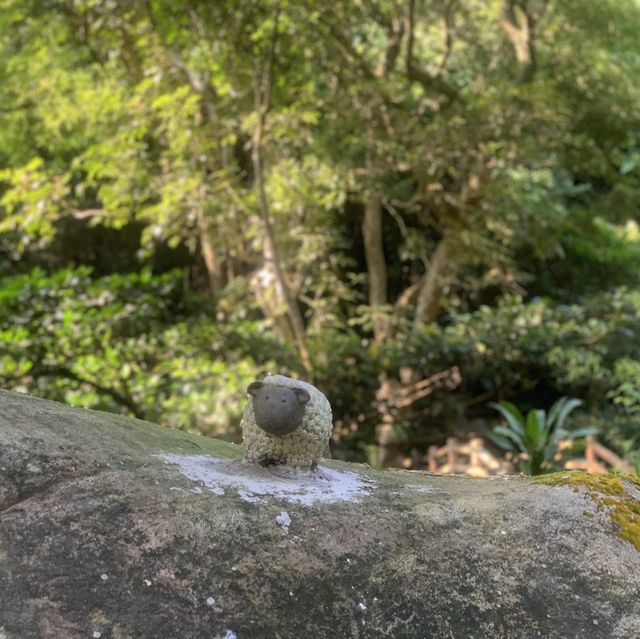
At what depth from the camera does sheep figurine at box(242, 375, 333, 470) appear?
1.77 m

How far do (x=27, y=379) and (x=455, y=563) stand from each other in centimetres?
399

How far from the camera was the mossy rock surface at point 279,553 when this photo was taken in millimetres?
1141

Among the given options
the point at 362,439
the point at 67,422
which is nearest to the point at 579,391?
the point at 362,439

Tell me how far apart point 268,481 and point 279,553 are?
334 mm

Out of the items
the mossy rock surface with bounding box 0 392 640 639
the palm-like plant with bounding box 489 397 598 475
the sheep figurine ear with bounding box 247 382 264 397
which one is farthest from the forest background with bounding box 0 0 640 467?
the mossy rock surface with bounding box 0 392 640 639

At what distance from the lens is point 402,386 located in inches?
233

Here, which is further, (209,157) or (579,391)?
(579,391)

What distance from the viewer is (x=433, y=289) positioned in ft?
21.7

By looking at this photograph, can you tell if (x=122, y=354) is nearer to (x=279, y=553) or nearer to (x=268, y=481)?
(x=268, y=481)

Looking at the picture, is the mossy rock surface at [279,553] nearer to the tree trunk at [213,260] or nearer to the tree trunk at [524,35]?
the tree trunk at [213,260]

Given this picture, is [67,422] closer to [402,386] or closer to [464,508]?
[464,508]

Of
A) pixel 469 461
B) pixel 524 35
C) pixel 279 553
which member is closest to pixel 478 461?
pixel 469 461

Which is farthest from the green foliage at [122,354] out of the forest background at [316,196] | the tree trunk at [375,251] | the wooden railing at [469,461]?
the tree trunk at [375,251]

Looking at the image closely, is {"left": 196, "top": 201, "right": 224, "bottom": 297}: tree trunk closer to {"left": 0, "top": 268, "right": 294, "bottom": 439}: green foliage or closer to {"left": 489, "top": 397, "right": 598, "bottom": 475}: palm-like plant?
{"left": 0, "top": 268, "right": 294, "bottom": 439}: green foliage
